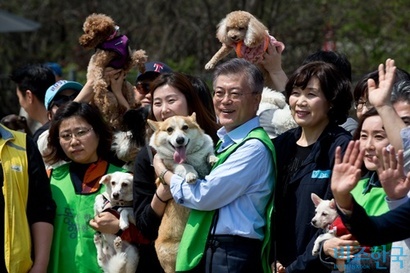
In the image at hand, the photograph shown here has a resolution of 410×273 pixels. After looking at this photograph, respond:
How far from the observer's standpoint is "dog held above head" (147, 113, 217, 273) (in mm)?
4991

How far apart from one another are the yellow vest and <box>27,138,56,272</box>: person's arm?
0.04 meters

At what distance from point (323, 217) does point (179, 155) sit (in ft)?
2.93

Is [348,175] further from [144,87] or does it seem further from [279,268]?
[144,87]

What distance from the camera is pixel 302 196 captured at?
482 centimetres

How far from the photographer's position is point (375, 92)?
434 centimetres

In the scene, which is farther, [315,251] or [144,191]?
[144,191]

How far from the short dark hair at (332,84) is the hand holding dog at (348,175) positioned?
0.97 meters

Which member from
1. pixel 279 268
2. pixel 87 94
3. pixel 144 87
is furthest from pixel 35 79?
pixel 279 268

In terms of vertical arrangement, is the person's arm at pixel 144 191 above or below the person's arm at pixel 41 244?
above

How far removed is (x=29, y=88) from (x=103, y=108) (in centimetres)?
141

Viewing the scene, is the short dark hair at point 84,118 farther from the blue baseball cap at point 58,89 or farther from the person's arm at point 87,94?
the blue baseball cap at point 58,89

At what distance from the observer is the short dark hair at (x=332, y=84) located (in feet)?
16.2

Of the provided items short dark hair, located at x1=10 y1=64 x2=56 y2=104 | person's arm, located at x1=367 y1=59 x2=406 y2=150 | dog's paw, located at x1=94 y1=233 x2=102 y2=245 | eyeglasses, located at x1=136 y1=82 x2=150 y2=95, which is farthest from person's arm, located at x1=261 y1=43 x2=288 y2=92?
short dark hair, located at x1=10 y1=64 x2=56 y2=104

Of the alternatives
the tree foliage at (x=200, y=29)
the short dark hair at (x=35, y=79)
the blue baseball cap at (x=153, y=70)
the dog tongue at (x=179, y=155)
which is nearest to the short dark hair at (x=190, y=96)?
the dog tongue at (x=179, y=155)
